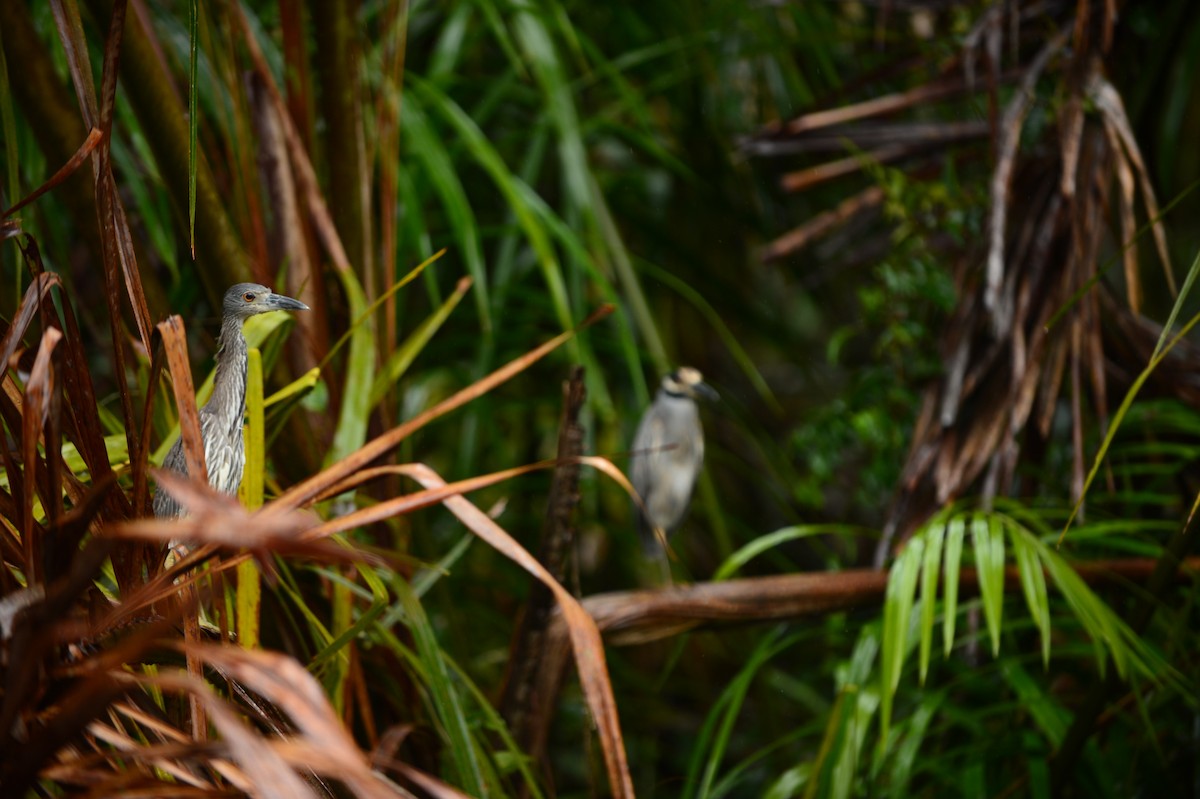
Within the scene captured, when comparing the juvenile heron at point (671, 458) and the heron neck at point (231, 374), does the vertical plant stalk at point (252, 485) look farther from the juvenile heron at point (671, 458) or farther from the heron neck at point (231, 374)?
the juvenile heron at point (671, 458)

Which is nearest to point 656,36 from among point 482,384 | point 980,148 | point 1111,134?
point 980,148

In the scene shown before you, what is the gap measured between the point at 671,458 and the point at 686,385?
0.67 ft

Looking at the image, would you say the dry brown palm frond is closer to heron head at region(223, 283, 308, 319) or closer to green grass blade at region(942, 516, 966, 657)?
green grass blade at region(942, 516, 966, 657)

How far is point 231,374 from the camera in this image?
82 cm

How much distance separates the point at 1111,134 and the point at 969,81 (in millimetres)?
312

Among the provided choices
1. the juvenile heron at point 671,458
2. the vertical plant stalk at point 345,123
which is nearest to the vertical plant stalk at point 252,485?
the vertical plant stalk at point 345,123

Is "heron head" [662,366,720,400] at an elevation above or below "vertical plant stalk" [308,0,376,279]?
below

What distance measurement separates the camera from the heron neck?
82cm

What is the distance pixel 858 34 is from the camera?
1986 millimetres

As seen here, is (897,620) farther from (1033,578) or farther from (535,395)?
(535,395)

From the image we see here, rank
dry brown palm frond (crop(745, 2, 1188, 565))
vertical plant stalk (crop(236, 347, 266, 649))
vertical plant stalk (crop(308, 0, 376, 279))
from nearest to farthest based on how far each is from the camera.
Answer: vertical plant stalk (crop(236, 347, 266, 649)) → vertical plant stalk (crop(308, 0, 376, 279)) → dry brown palm frond (crop(745, 2, 1188, 565))

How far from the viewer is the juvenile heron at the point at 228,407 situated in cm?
82

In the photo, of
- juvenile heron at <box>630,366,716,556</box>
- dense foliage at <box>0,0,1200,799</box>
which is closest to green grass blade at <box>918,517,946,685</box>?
dense foliage at <box>0,0,1200,799</box>

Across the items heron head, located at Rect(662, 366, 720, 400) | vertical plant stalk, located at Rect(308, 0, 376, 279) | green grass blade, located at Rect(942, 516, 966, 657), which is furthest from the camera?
heron head, located at Rect(662, 366, 720, 400)
